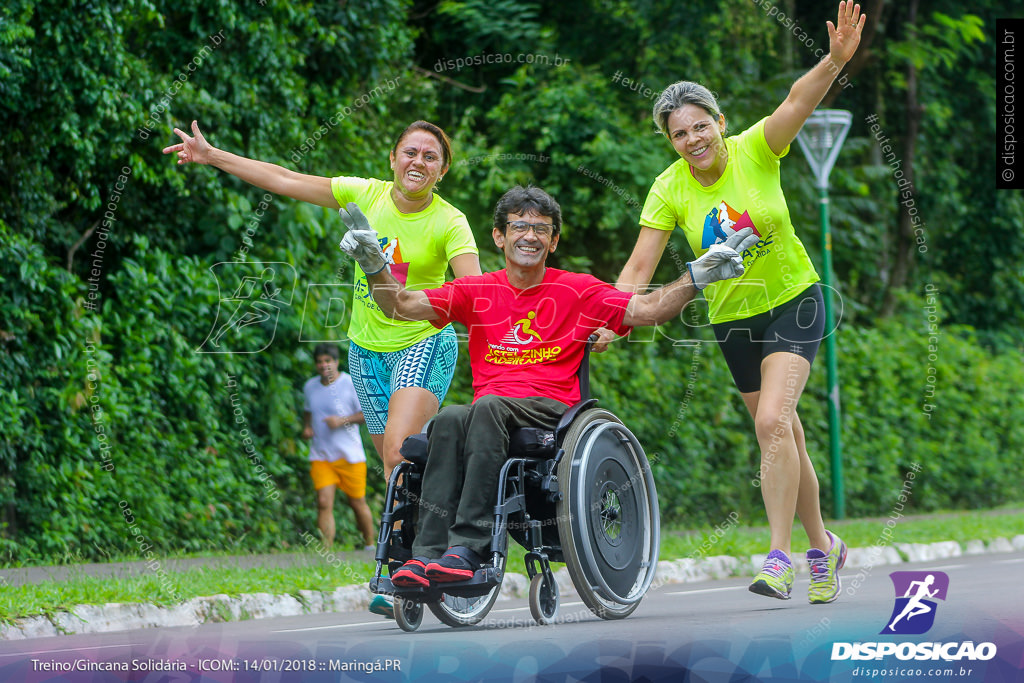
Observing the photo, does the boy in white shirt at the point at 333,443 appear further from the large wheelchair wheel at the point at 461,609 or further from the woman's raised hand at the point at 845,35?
the woman's raised hand at the point at 845,35

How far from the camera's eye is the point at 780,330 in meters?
5.54

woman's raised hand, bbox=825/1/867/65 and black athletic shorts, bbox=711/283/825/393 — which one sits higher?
woman's raised hand, bbox=825/1/867/65

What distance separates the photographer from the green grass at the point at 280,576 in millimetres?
5867

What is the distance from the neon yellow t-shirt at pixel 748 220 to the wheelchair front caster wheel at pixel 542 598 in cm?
143

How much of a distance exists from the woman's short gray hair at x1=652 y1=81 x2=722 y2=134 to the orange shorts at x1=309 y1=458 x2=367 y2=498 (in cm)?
423

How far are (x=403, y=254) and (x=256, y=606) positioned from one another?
→ 2.02 m

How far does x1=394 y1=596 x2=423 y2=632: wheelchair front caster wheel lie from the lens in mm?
5000

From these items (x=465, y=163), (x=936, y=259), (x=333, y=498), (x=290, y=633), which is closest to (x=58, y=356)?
(x=333, y=498)

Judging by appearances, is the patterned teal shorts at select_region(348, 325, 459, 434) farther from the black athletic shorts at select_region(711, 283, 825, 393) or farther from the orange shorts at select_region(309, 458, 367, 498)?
the orange shorts at select_region(309, 458, 367, 498)

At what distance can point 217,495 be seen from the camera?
8.91 metres

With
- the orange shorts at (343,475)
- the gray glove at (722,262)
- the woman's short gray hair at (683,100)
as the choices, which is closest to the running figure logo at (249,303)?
the orange shorts at (343,475)

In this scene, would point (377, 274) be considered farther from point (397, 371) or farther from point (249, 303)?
point (249, 303)

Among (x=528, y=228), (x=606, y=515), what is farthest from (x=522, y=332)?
(x=606, y=515)

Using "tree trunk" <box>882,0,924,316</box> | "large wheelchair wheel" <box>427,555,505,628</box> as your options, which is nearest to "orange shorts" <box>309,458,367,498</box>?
"large wheelchair wheel" <box>427,555,505,628</box>
